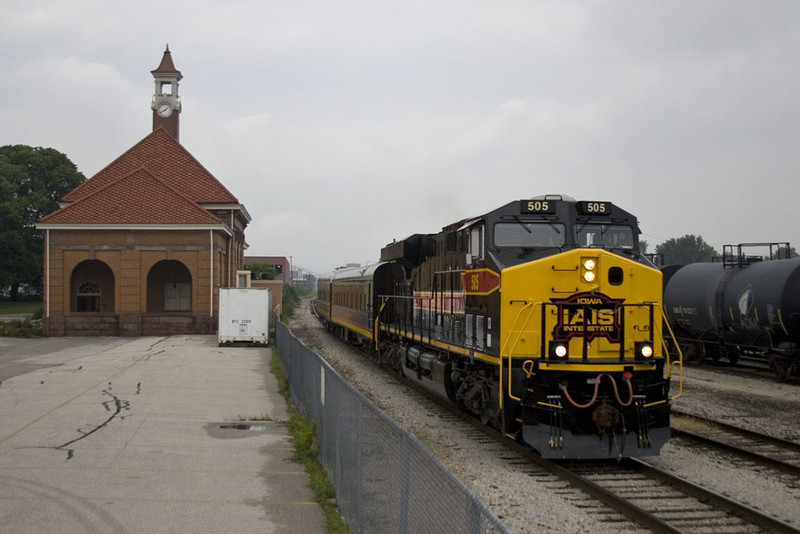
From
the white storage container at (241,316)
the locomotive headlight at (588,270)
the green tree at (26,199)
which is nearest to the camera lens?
the locomotive headlight at (588,270)

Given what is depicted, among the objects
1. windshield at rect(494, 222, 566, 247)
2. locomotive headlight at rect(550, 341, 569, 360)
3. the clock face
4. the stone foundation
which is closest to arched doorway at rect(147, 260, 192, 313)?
the stone foundation

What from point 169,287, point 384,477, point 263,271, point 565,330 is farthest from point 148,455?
point 263,271

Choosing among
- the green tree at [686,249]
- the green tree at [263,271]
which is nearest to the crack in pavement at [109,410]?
the green tree at [263,271]

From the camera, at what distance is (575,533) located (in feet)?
24.5

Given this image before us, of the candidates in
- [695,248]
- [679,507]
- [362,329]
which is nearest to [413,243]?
[362,329]

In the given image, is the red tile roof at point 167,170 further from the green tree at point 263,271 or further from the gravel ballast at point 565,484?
the gravel ballast at point 565,484

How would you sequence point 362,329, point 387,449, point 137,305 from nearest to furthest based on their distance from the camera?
point 387,449 < point 362,329 < point 137,305

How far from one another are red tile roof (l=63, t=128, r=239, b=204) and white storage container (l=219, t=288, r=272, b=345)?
55.9ft

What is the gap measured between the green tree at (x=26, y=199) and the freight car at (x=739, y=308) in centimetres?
5719

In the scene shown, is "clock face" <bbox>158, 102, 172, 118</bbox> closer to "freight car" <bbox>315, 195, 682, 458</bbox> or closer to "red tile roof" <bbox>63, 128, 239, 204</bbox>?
"red tile roof" <bbox>63, 128, 239, 204</bbox>

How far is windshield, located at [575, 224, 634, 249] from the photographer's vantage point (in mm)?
11438

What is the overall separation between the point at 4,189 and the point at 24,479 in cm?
6714

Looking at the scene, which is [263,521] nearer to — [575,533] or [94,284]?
[575,533]

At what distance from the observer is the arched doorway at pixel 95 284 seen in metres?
43.5
